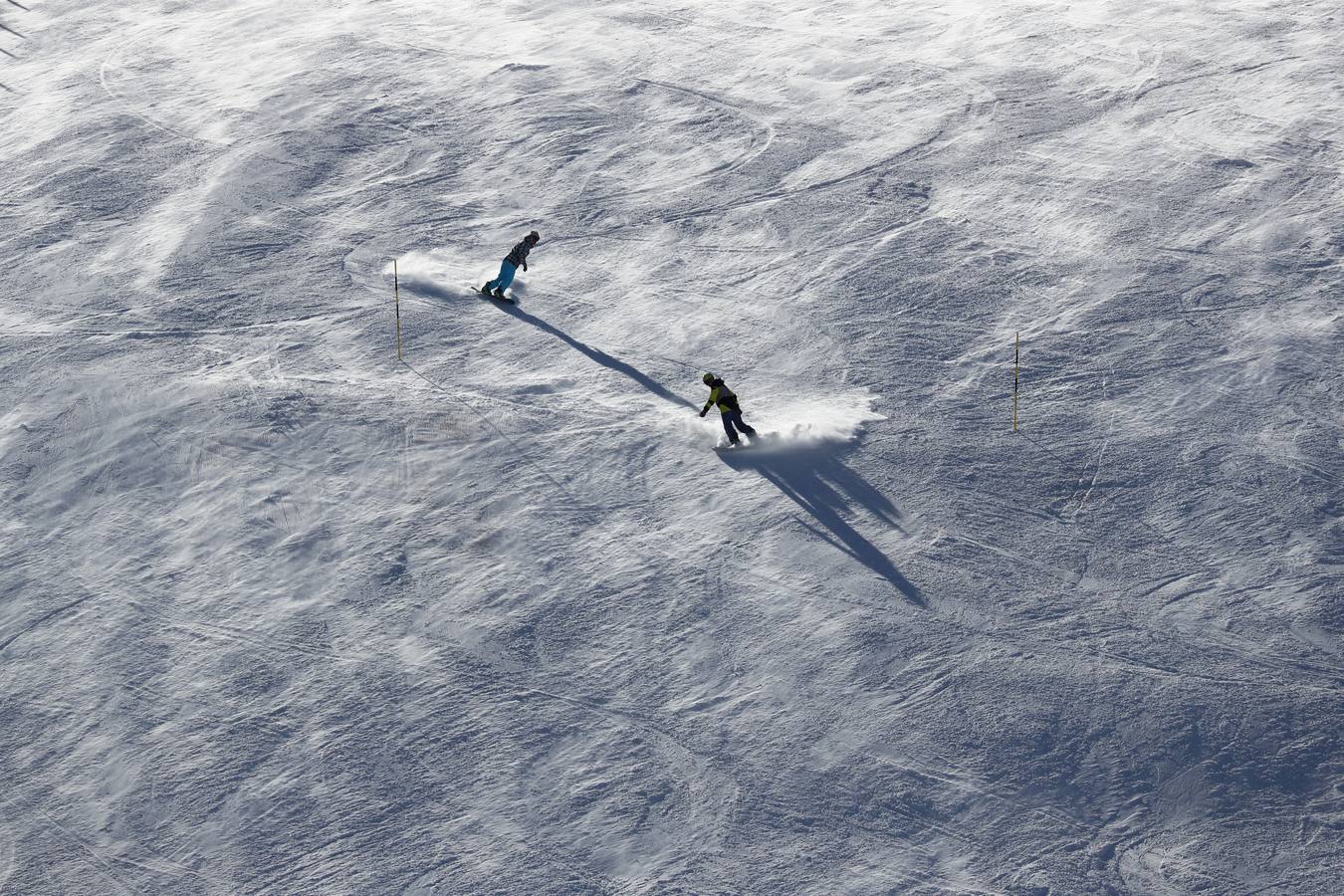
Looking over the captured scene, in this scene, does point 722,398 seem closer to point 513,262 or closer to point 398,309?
point 513,262

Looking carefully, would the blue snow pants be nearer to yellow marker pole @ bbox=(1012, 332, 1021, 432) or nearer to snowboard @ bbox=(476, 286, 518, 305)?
snowboard @ bbox=(476, 286, 518, 305)

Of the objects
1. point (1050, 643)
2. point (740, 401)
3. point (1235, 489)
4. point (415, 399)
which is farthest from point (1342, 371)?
point (415, 399)

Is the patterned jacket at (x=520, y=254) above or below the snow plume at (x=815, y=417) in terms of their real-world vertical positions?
above

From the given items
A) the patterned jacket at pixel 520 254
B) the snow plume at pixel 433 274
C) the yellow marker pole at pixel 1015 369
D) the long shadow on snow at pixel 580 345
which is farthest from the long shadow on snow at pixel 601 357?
the yellow marker pole at pixel 1015 369

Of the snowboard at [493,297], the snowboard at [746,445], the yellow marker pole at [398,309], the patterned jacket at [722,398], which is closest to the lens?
the patterned jacket at [722,398]

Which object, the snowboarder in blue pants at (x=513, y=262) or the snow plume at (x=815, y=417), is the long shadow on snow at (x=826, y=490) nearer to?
the snow plume at (x=815, y=417)

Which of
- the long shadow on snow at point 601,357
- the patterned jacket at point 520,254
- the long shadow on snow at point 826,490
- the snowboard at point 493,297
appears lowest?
the long shadow on snow at point 826,490
